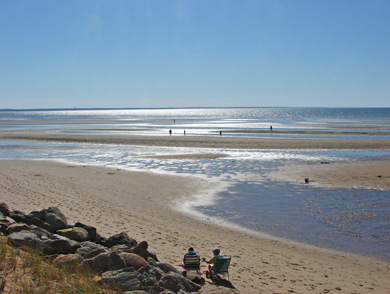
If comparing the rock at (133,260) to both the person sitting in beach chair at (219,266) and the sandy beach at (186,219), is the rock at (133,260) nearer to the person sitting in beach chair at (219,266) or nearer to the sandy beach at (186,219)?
the person sitting in beach chair at (219,266)

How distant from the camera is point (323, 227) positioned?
509 inches

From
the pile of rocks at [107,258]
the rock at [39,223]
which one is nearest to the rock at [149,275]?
the pile of rocks at [107,258]

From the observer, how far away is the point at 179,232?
39.5 ft

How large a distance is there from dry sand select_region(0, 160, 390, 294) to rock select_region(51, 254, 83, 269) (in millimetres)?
2528

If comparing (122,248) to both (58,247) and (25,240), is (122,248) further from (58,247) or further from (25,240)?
(25,240)

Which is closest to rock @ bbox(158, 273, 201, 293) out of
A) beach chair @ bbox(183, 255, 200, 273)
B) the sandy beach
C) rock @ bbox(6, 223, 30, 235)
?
beach chair @ bbox(183, 255, 200, 273)

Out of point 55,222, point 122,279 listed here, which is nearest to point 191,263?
point 122,279

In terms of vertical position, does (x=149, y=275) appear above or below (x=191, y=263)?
above

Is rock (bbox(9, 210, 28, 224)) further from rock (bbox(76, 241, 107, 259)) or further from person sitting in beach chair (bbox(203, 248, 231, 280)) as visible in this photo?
person sitting in beach chair (bbox(203, 248, 231, 280))

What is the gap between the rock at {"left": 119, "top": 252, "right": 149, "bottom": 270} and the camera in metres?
7.46

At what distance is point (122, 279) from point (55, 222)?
14.2 feet

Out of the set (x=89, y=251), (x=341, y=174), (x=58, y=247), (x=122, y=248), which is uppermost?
(x=58, y=247)

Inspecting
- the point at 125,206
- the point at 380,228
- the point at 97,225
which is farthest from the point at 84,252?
the point at 380,228

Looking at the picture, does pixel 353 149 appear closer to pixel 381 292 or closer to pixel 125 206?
pixel 125 206
